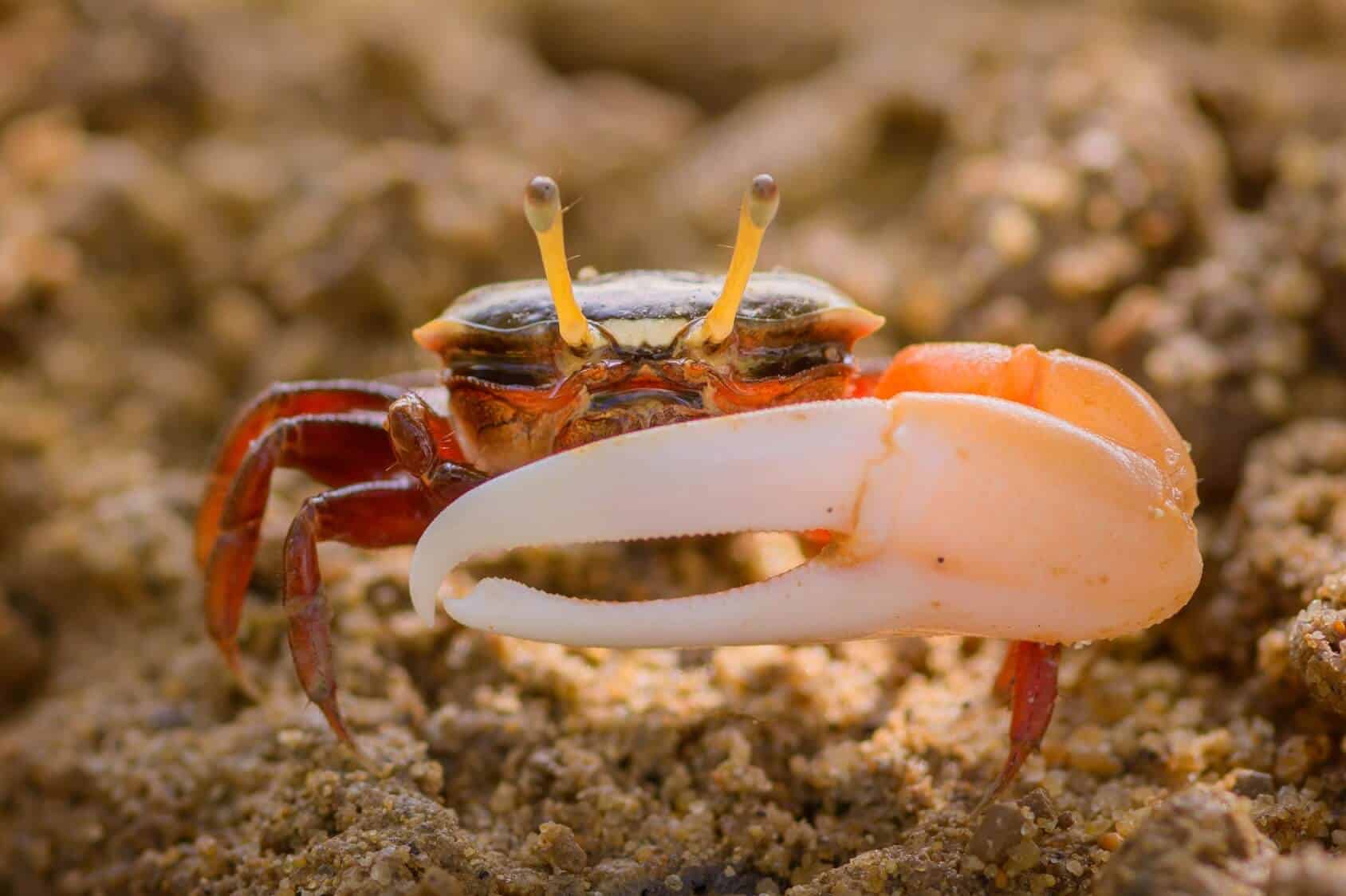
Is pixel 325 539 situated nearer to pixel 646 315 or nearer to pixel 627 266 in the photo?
pixel 646 315

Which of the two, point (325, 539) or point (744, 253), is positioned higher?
point (744, 253)

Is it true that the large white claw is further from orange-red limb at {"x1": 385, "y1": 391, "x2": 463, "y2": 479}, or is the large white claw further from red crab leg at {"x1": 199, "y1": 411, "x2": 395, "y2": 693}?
red crab leg at {"x1": 199, "y1": 411, "x2": 395, "y2": 693}

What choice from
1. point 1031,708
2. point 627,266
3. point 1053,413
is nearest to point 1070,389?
point 1053,413

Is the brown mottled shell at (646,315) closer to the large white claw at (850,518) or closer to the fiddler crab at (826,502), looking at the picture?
the fiddler crab at (826,502)

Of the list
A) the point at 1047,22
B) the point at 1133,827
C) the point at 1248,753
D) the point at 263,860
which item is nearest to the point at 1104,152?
the point at 1047,22

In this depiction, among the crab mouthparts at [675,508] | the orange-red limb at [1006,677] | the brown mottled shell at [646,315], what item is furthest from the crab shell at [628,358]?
the orange-red limb at [1006,677]

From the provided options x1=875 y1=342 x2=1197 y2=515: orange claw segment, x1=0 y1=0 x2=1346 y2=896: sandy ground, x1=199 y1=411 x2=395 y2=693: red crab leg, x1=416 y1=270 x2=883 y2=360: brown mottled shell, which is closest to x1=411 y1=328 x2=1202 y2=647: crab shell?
x1=875 y1=342 x2=1197 y2=515: orange claw segment
